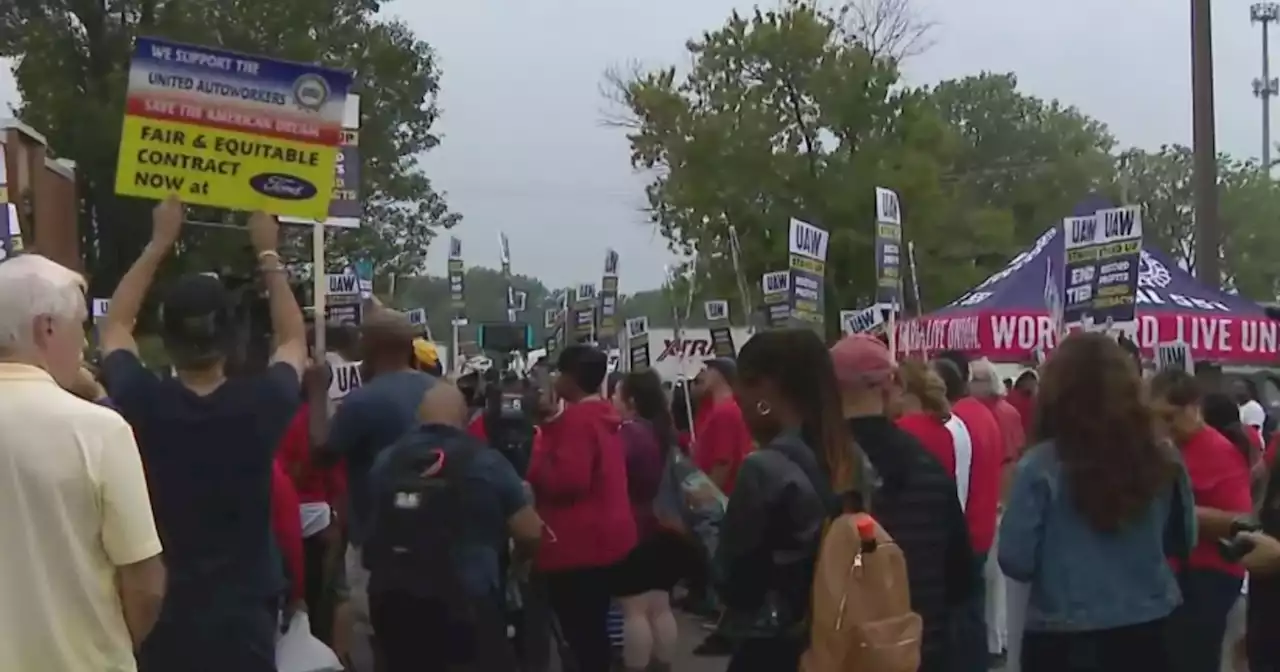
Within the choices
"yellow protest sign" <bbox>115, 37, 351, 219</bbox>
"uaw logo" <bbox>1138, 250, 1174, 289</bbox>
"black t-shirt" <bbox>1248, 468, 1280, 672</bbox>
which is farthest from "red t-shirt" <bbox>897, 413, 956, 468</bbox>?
"uaw logo" <bbox>1138, 250, 1174, 289</bbox>

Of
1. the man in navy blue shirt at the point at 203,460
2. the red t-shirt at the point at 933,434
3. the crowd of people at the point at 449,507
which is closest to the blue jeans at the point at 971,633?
the crowd of people at the point at 449,507

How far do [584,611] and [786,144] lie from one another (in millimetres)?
31104

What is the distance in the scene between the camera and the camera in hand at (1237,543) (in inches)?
222

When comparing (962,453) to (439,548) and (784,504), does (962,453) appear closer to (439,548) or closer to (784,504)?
(439,548)

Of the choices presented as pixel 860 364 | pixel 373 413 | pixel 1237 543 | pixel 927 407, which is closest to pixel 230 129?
pixel 373 413

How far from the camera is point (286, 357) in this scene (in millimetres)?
4762

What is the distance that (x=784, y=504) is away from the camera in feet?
14.9

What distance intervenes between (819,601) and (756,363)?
74cm

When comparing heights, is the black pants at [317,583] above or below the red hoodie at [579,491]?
below

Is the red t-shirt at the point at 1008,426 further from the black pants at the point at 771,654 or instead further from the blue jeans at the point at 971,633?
the black pants at the point at 771,654

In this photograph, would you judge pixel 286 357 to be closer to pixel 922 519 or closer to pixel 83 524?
pixel 83 524

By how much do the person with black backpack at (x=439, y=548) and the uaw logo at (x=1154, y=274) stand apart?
15.8 meters

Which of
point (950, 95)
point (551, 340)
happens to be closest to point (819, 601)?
point (551, 340)

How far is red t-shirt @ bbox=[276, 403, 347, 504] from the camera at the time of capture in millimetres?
7387
